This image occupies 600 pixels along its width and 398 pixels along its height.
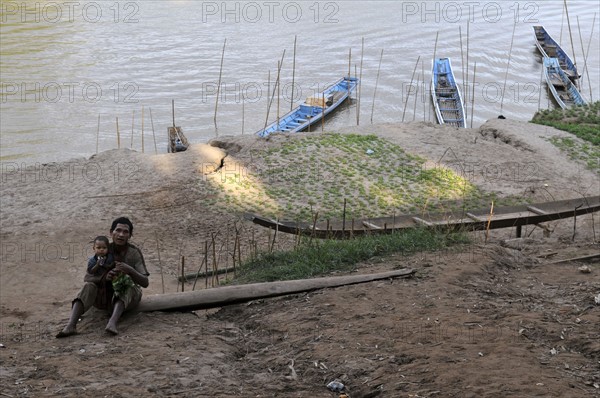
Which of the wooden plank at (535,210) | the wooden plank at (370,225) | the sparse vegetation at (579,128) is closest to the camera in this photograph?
the wooden plank at (370,225)

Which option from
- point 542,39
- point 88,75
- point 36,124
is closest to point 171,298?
point 36,124

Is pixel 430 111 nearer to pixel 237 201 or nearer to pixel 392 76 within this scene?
pixel 392 76

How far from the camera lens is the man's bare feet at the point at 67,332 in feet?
20.1

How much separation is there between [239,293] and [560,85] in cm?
1572

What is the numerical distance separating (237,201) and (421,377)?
719cm

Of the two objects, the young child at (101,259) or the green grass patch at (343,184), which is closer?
the young child at (101,259)

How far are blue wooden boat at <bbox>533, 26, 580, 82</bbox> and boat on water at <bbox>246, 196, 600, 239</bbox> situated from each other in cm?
1186

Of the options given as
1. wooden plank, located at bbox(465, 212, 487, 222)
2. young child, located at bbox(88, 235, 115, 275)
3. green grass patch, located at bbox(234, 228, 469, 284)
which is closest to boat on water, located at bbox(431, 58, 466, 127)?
wooden plank, located at bbox(465, 212, 487, 222)

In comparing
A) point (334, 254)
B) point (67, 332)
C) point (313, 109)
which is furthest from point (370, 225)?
point (313, 109)

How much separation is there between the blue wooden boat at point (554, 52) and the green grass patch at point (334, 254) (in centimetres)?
1397

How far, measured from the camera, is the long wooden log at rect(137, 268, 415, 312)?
21.4 feet

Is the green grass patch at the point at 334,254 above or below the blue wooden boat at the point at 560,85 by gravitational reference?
below

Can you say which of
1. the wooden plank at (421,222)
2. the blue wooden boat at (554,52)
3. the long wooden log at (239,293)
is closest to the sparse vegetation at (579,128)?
the blue wooden boat at (554,52)

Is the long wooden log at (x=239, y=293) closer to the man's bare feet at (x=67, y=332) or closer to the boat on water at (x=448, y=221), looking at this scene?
the man's bare feet at (x=67, y=332)
